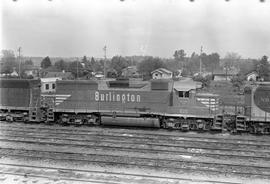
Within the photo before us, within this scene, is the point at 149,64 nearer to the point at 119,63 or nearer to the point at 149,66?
the point at 149,66

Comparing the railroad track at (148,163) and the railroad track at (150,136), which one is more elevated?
the railroad track at (150,136)

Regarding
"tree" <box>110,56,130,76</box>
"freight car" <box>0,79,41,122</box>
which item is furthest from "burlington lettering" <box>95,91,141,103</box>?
"tree" <box>110,56,130,76</box>

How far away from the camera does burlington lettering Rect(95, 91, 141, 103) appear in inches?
637

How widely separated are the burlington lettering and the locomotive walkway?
69.2 inches

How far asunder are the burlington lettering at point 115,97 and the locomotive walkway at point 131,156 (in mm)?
1758

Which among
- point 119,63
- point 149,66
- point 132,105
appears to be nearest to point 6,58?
point 132,105

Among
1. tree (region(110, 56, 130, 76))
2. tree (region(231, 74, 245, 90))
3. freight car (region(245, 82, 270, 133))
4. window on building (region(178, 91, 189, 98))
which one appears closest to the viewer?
freight car (region(245, 82, 270, 133))

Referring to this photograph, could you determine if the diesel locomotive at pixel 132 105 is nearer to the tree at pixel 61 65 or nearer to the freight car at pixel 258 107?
the freight car at pixel 258 107

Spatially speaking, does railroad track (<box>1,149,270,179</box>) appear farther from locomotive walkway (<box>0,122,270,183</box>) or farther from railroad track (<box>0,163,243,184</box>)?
railroad track (<box>0,163,243,184</box>)

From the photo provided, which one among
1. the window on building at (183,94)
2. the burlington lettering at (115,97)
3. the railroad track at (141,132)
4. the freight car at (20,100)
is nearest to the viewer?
the railroad track at (141,132)

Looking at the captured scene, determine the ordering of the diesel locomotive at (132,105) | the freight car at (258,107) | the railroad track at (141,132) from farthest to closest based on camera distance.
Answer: the diesel locomotive at (132,105), the freight car at (258,107), the railroad track at (141,132)

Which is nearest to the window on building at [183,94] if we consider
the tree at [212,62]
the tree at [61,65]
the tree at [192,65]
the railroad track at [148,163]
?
the railroad track at [148,163]

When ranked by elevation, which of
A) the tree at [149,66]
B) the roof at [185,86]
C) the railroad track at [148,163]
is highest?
the tree at [149,66]

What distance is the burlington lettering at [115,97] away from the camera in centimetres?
1617
